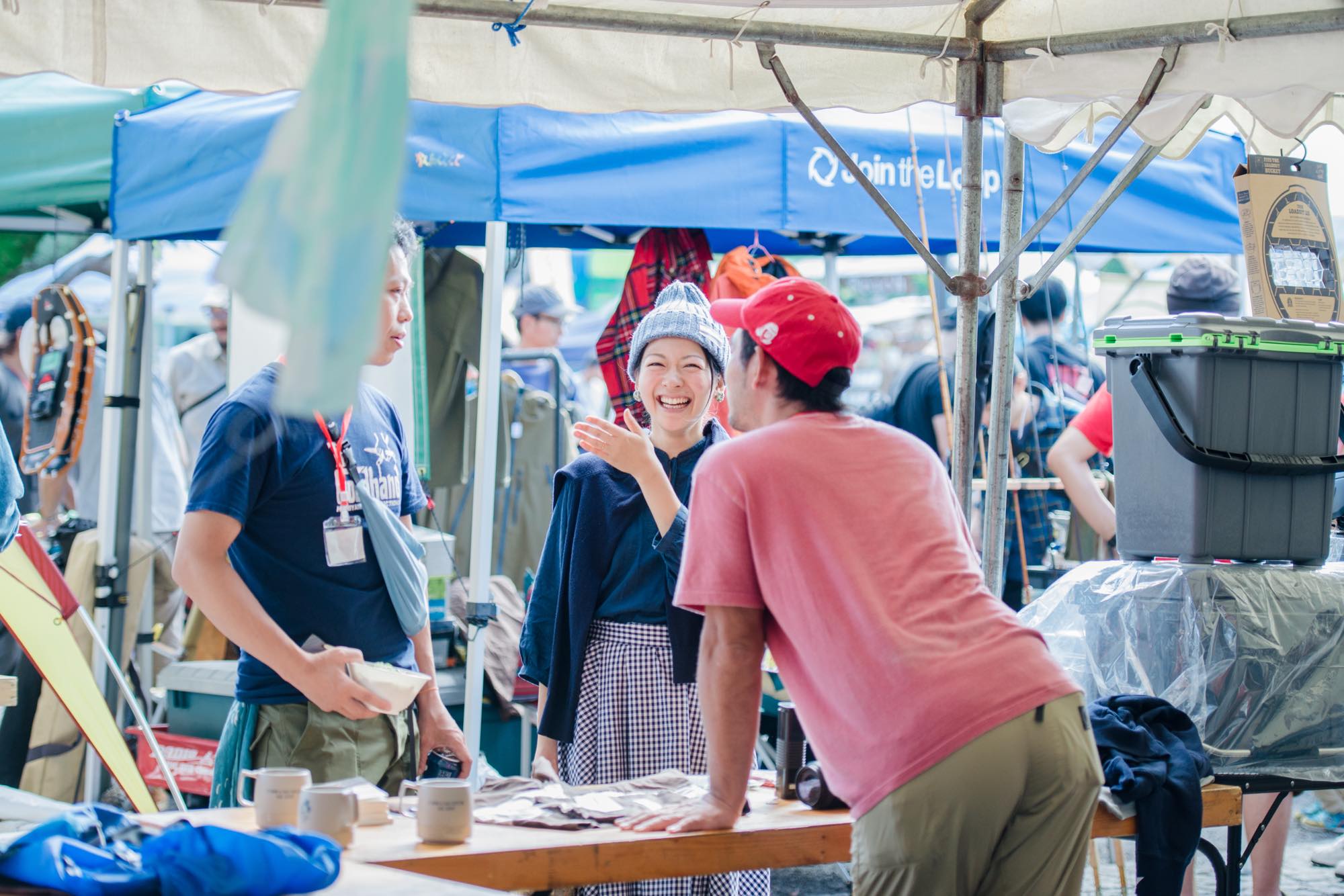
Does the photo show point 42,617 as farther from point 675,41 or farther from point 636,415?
point 675,41

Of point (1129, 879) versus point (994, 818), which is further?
point (1129, 879)

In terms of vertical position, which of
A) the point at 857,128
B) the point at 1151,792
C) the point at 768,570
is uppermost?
the point at 857,128

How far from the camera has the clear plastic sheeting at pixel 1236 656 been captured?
9.70 ft

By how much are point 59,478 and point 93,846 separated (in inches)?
165

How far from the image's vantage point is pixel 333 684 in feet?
8.33

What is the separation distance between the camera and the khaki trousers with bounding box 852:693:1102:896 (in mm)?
1913

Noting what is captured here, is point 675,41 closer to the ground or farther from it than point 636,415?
farther from it

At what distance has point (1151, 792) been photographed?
2613 mm

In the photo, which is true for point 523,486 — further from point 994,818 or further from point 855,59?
point 994,818

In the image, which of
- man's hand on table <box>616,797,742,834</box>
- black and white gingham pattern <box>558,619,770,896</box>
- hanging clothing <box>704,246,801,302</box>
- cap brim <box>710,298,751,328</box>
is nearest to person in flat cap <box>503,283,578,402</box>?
hanging clothing <box>704,246,801,302</box>

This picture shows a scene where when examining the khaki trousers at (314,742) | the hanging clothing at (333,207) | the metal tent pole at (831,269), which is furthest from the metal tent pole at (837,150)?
the metal tent pole at (831,269)

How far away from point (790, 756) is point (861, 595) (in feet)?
2.35

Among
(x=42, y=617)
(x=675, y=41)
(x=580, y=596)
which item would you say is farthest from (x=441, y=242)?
(x=580, y=596)

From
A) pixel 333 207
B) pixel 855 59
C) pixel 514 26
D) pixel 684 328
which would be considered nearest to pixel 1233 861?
pixel 684 328
